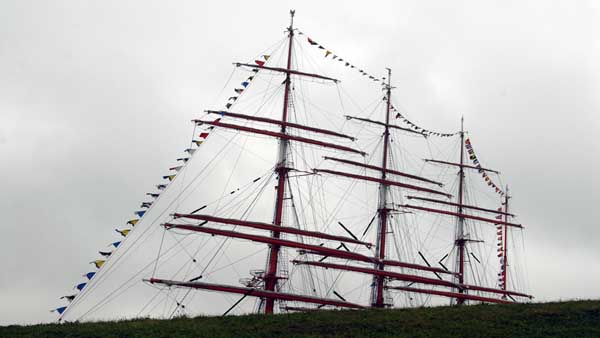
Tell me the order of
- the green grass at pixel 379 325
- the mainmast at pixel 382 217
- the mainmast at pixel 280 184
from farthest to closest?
the mainmast at pixel 382 217, the mainmast at pixel 280 184, the green grass at pixel 379 325

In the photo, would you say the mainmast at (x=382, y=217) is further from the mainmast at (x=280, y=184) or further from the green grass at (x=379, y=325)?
the green grass at (x=379, y=325)

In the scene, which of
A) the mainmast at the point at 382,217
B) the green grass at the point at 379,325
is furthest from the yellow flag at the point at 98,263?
the mainmast at the point at 382,217

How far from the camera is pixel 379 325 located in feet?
111

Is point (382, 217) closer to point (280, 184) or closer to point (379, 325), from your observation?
point (280, 184)

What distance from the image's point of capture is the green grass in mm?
32375

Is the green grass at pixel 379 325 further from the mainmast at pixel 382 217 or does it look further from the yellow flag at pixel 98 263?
the mainmast at pixel 382 217

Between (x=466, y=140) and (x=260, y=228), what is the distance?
2950 centimetres

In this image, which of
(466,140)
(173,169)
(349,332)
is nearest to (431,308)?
(349,332)

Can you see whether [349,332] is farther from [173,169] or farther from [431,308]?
[173,169]

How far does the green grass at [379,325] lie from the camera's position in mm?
32375

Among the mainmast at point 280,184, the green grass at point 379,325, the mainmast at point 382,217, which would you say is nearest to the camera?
the green grass at point 379,325

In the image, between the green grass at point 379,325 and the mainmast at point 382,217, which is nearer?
the green grass at point 379,325

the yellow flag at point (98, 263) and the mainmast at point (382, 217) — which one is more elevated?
the mainmast at point (382, 217)

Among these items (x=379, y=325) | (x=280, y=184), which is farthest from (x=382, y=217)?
(x=379, y=325)
